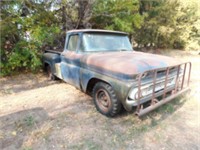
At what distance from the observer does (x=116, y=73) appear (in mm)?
3023

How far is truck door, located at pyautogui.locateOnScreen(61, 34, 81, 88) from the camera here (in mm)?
4125

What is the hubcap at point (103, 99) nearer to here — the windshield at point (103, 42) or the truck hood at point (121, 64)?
the truck hood at point (121, 64)

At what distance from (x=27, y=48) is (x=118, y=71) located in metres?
4.58

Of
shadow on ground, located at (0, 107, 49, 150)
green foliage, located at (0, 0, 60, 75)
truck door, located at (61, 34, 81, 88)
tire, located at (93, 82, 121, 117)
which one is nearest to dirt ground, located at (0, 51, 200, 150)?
shadow on ground, located at (0, 107, 49, 150)

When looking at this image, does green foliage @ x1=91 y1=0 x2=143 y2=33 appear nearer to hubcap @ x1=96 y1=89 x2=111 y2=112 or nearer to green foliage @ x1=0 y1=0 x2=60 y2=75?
green foliage @ x1=0 y1=0 x2=60 y2=75

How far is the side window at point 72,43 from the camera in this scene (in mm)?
4312

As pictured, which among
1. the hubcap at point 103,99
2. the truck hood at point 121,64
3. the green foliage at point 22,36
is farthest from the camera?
the green foliage at point 22,36

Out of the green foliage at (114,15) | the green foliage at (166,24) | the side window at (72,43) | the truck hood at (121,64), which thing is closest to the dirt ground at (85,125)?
the truck hood at (121,64)

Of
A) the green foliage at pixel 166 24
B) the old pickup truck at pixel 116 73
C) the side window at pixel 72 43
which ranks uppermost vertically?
the green foliage at pixel 166 24

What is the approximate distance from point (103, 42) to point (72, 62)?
926 millimetres

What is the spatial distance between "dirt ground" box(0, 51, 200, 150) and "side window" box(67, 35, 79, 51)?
1.31m

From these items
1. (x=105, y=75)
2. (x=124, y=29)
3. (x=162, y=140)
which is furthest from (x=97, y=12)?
(x=162, y=140)

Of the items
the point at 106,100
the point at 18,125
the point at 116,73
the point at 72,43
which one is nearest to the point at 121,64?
the point at 116,73

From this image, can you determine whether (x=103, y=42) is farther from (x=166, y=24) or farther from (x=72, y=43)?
(x=166, y=24)
